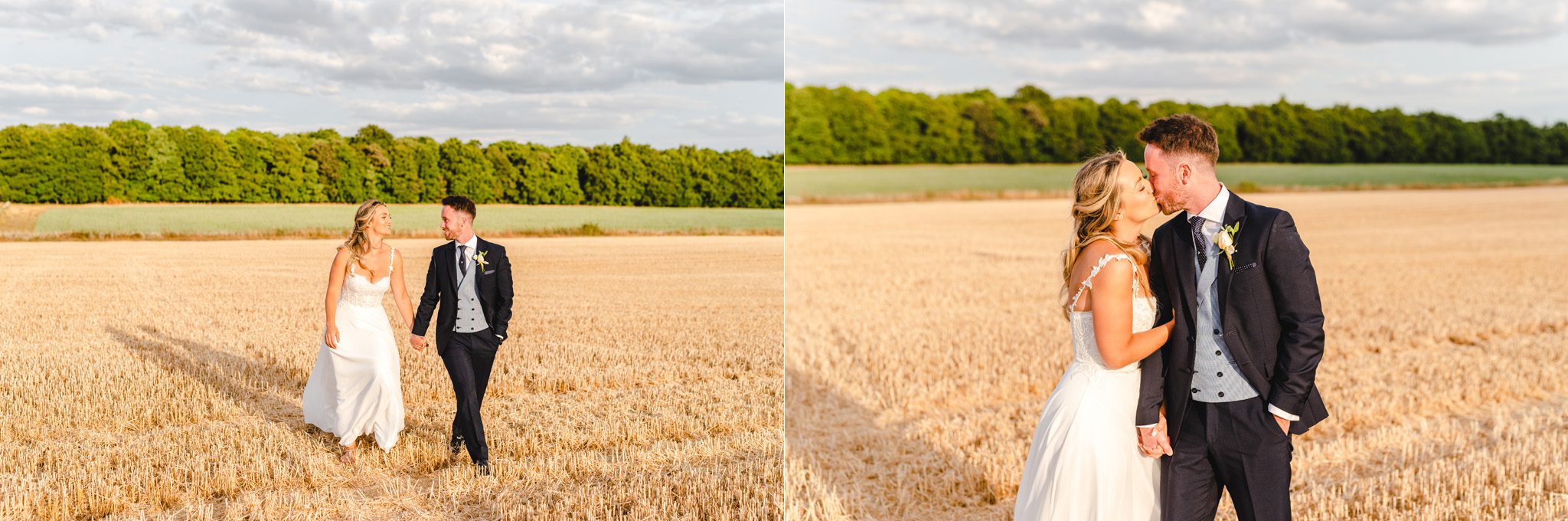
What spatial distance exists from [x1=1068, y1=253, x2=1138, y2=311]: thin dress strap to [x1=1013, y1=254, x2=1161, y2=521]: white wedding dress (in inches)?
1.2

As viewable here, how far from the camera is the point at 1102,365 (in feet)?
15.2

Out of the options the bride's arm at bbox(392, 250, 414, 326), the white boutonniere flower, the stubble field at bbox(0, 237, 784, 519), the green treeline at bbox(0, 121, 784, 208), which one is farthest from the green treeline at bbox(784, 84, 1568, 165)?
the white boutonniere flower

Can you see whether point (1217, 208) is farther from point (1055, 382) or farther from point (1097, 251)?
point (1055, 382)

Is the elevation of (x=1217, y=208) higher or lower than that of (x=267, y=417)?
higher

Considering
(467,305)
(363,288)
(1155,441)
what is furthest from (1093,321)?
(363,288)

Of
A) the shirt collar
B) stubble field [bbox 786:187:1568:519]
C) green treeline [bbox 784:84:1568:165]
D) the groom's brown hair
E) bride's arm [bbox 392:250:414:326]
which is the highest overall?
green treeline [bbox 784:84:1568:165]

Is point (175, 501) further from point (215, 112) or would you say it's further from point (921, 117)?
point (921, 117)

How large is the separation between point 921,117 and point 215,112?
7160cm

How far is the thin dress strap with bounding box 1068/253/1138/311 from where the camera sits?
14.3 feet

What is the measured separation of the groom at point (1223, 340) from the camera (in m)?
4.25

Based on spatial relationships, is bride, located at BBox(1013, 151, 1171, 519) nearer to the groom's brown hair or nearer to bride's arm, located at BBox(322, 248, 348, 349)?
the groom's brown hair

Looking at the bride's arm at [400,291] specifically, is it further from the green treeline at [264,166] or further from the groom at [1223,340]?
the groom at [1223,340]

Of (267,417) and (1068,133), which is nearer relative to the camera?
(267,417)

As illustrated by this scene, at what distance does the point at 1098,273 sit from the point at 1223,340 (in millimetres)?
606
